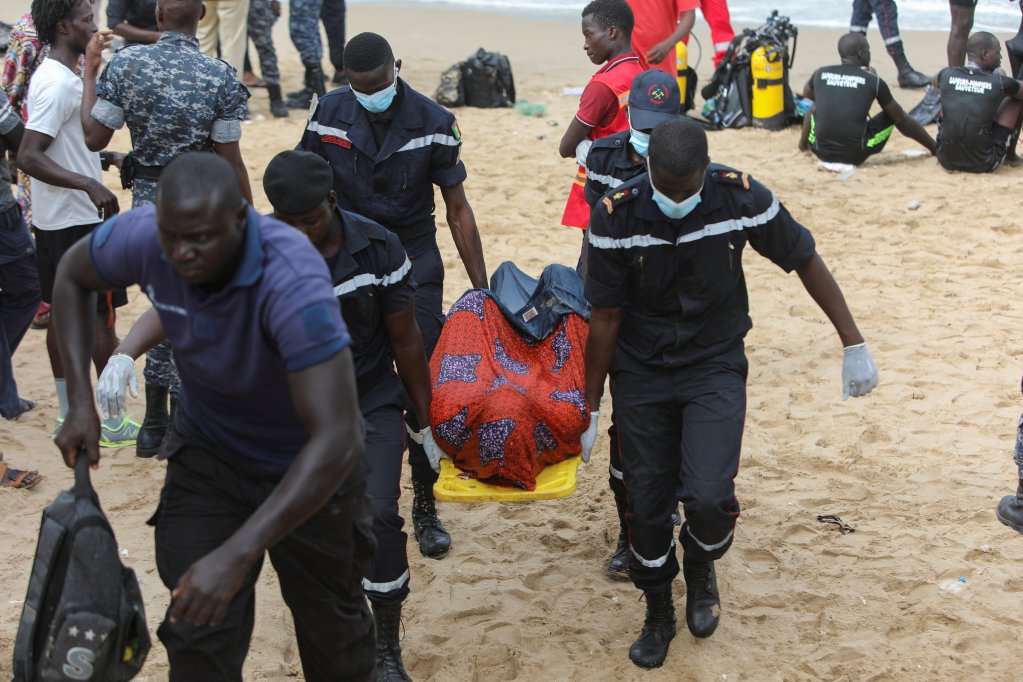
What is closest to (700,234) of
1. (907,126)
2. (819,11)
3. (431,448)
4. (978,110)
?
(431,448)

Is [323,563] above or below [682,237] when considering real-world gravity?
below

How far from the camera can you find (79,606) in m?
2.81

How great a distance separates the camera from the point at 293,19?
10922 mm

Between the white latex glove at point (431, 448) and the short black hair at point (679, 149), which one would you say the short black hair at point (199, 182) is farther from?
the white latex glove at point (431, 448)

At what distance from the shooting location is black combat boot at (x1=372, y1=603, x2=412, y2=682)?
12.5 ft

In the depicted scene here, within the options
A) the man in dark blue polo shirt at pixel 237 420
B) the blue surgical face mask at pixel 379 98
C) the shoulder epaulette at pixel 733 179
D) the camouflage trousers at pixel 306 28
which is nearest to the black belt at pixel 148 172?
the blue surgical face mask at pixel 379 98

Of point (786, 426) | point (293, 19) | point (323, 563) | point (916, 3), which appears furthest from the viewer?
point (916, 3)

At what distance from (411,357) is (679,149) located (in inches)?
44.5

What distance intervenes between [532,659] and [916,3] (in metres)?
18.5

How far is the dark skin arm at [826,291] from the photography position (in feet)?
12.8

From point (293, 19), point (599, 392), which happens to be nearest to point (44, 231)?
point (599, 392)

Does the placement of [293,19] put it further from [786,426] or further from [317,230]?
[317,230]

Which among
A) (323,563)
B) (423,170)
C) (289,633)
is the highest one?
(423,170)

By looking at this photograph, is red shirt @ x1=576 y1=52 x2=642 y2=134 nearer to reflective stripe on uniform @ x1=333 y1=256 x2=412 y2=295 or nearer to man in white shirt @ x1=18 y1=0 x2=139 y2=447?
reflective stripe on uniform @ x1=333 y1=256 x2=412 y2=295
